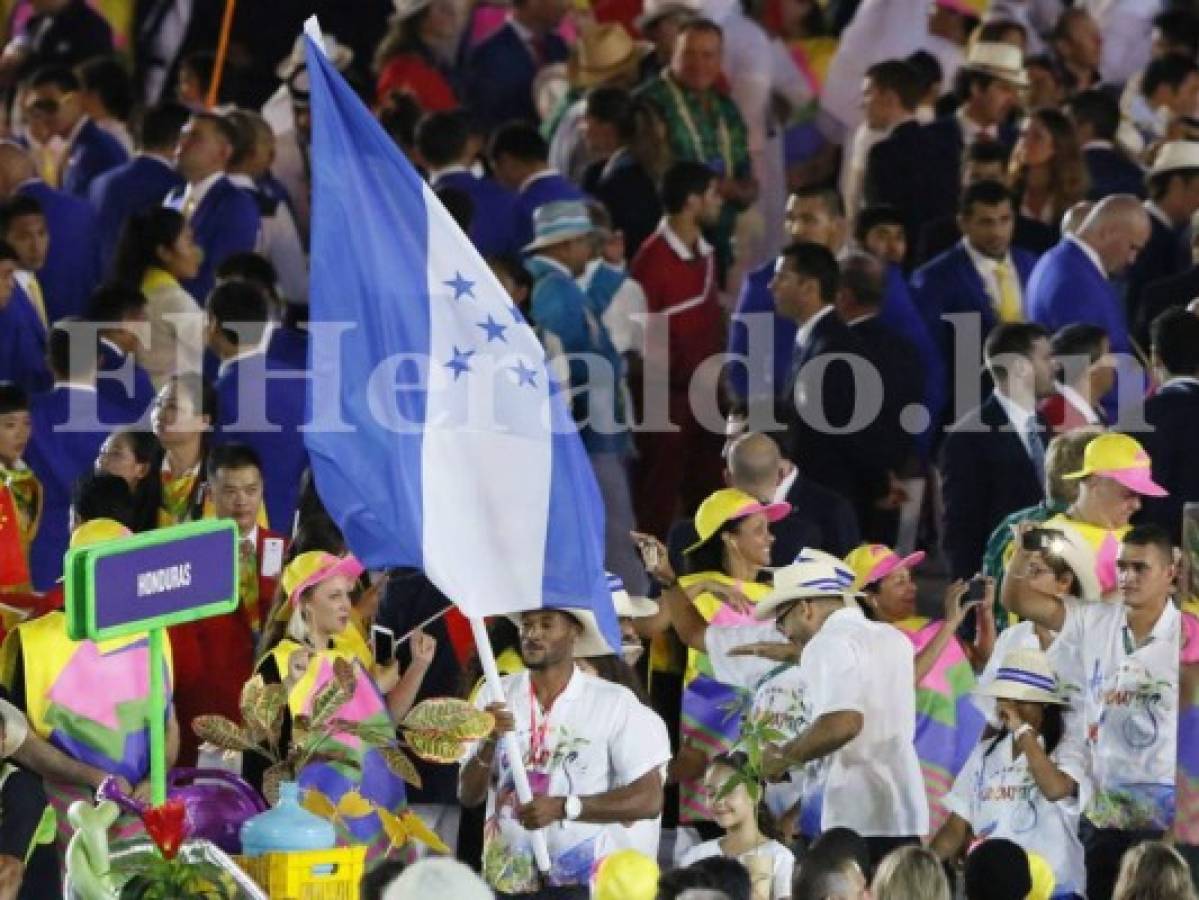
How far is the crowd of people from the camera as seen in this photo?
1235 centimetres

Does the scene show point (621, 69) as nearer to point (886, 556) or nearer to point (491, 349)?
point (886, 556)

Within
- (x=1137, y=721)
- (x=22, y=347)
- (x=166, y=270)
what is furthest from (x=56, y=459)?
(x=1137, y=721)

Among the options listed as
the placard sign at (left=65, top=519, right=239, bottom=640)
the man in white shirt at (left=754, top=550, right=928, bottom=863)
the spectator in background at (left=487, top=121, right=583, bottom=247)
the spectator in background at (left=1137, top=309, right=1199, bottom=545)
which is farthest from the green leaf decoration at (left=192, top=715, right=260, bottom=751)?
the spectator in background at (left=487, top=121, right=583, bottom=247)

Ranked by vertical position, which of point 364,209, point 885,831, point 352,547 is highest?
point 364,209

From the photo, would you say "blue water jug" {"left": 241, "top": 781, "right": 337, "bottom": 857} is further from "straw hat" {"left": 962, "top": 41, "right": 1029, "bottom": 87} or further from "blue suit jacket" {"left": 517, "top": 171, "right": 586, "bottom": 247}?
"straw hat" {"left": 962, "top": 41, "right": 1029, "bottom": 87}

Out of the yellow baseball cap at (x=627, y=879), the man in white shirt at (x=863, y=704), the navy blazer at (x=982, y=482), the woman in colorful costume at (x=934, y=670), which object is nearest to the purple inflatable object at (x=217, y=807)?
the yellow baseball cap at (x=627, y=879)

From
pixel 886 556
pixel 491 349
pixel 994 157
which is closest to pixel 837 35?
pixel 994 157

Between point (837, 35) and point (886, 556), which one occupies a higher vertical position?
point (837, 35)

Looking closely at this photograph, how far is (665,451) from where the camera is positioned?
1845cm

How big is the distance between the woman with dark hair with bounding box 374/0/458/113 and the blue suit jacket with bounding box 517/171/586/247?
2.14 metres

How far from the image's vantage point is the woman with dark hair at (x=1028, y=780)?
1270 cm

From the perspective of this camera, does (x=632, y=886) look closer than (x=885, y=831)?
Yes

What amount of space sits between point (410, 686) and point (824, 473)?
13.8ft

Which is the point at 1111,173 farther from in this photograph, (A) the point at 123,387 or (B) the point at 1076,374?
(A) the point at 123,387
